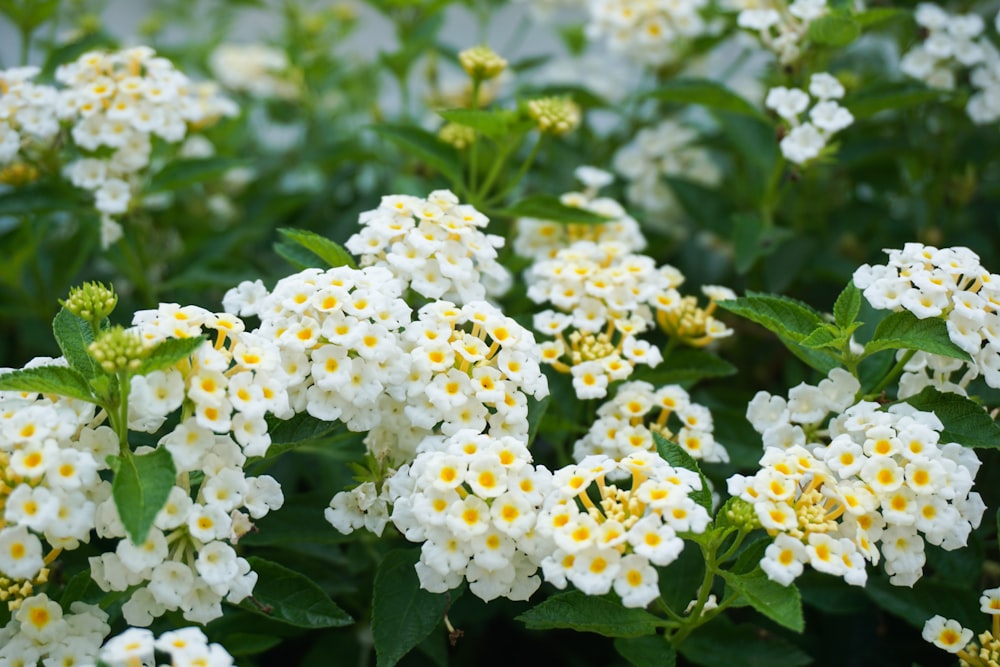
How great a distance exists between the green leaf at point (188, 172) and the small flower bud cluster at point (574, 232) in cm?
57

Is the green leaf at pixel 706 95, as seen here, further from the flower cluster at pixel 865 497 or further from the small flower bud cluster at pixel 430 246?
the flower cluster at pixel 865 497

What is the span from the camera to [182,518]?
1077 mm

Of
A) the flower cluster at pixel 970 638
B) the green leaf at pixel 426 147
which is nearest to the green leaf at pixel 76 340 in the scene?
the green leaf at pixel 426 147

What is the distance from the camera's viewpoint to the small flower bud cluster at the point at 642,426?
4.46 feet

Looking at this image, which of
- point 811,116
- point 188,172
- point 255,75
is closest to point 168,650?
point 188,172

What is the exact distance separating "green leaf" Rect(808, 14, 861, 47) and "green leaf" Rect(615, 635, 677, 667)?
41.5 inches

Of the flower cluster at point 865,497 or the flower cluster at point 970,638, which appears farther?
the flower cluster at point 970,638

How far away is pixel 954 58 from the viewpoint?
2.01m

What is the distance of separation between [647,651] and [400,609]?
12.5 inches

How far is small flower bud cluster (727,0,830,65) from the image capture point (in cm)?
175

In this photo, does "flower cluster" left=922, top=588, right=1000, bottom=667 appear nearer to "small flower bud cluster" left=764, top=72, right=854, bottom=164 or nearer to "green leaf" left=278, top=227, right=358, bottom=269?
"small flower bud cluster" left=764, top=72, right=854, bottom=164

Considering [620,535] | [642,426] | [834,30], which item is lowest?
[642,426]

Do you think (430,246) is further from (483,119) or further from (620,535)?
(620,535)

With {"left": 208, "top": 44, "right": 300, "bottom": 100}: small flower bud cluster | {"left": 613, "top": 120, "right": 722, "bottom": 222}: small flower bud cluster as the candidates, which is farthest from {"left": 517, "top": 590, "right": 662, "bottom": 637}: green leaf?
{"left": 208, "top": 44, "right": 300, "bottom": 100}: small flower bud cluster
